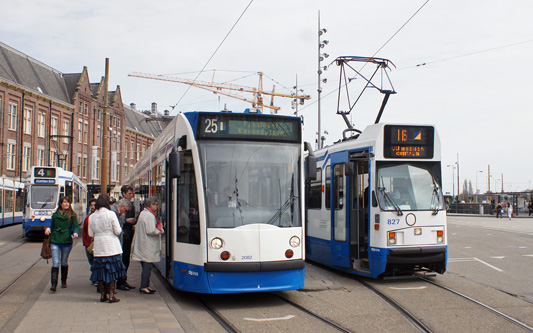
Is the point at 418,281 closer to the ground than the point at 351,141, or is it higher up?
closer to the ground

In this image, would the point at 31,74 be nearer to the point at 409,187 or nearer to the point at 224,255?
the point at 409,187

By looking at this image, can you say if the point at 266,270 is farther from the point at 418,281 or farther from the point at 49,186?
the point at 49,186

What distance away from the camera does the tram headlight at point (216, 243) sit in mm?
7434

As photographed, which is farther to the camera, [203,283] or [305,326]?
[203,283]

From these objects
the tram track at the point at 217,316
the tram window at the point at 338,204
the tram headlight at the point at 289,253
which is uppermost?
the tram window at the point at 338,204

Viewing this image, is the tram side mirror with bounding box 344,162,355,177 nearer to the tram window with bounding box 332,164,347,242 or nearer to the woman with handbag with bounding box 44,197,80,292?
the tram window with bounding box 332,164,347,242

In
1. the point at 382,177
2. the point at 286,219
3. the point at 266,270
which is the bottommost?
the point at 266,270

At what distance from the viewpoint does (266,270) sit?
7.48m

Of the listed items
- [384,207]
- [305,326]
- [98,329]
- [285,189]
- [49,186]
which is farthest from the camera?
[49,186]

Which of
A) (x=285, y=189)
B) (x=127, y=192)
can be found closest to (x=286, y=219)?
(x=285, y=189)

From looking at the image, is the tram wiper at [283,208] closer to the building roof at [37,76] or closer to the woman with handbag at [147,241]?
the woman with handbag at [147,241]

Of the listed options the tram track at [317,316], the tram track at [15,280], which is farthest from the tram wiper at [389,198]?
the tram track at [15,280]

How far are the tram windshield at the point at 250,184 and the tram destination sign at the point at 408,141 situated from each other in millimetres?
2705

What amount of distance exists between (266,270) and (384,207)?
10.8 feet
